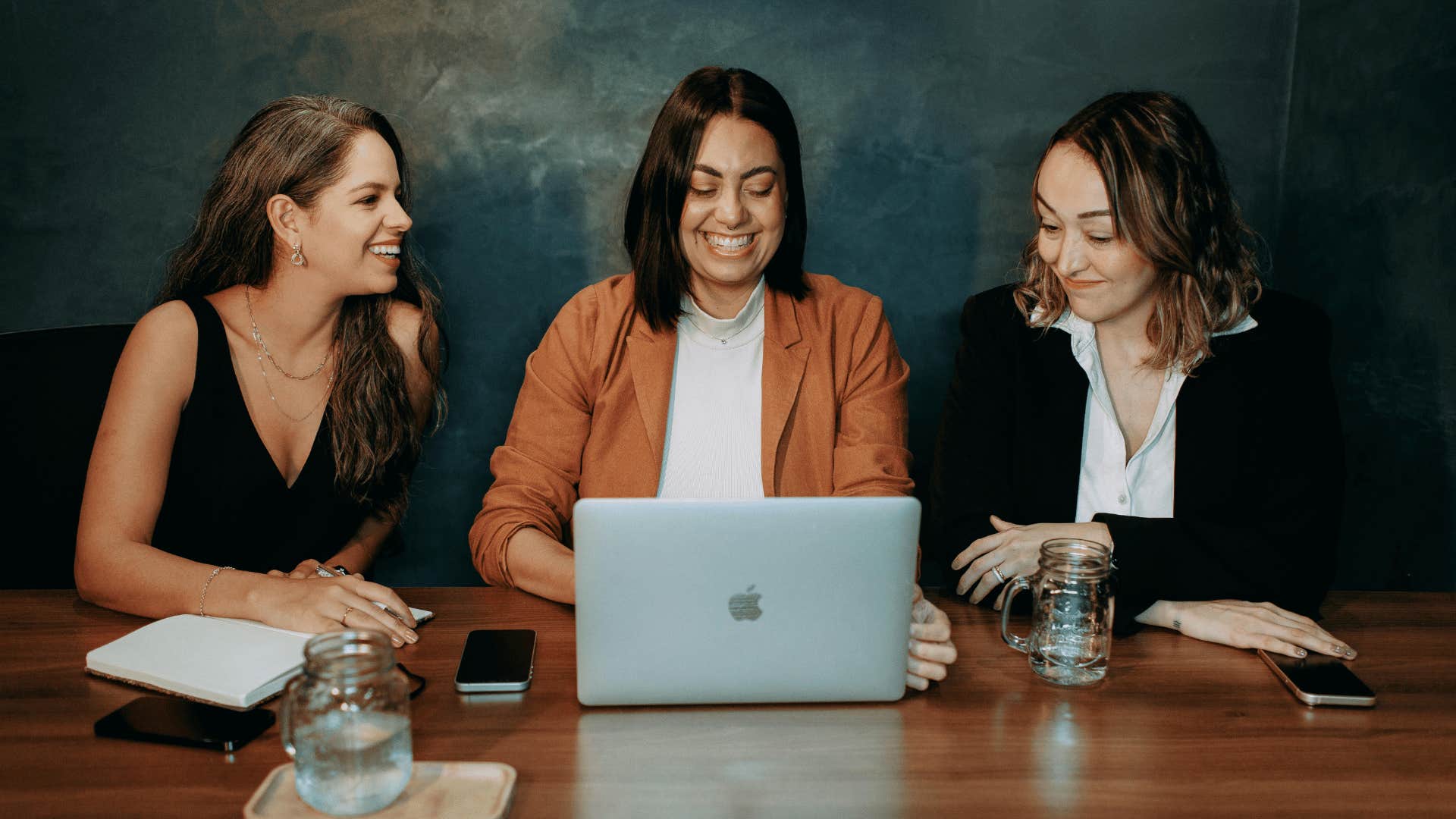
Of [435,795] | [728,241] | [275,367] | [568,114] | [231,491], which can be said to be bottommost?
[435,795]

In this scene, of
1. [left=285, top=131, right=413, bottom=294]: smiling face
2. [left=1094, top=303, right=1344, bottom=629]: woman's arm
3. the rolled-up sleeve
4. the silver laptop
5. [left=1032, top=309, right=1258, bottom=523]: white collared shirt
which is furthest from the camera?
[left=285, top=131, right=413, bottom=294]: smiling face

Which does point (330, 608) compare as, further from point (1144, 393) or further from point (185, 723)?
point (1144, 393)

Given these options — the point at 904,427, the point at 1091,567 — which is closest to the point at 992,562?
the point at 1091,567

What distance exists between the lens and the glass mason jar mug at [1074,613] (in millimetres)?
1261

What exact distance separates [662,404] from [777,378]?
0.23 meters

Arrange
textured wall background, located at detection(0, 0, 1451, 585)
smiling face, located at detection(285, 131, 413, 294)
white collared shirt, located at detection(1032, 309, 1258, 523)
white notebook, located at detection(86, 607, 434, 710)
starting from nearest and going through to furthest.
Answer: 1. white notebook, located at detection(86, 607, 434, 710)
2. white collared shirt, located at detection(1032, 309, 1258, 523)
3. smiling face, located at detection(285, 131, 413, 294)
4. textured wall background, located at detection(0, 0, 1451, 585)

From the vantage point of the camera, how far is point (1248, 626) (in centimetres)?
140

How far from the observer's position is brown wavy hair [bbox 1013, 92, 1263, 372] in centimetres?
174

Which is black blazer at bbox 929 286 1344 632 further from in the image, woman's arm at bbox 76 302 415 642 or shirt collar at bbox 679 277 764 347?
woman's arm at bbox 76 302 415 642

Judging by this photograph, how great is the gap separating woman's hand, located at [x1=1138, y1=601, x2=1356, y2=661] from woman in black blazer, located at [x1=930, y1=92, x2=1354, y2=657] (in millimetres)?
119

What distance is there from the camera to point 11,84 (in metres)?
2.50

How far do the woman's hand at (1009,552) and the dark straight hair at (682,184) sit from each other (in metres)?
0.66

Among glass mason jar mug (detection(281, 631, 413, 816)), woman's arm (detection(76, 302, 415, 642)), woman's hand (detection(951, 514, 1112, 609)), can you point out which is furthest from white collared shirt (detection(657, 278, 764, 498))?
glass mason jar mug (detection(281, 631, 413, 816))

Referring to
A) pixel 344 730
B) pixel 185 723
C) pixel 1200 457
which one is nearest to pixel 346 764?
pixel 344 730
